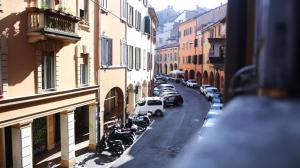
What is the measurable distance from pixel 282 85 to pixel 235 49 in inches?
92.4

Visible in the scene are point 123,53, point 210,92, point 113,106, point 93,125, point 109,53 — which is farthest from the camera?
point 210,92

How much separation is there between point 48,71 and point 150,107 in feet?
54.1

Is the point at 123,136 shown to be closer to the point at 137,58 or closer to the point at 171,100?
the point at 137,58

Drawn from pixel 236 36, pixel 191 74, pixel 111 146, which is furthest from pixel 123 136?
pixel 191 74

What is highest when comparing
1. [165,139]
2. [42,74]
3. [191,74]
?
[42,74]

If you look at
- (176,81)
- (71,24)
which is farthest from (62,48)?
(176,81)

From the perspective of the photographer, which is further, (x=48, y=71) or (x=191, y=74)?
(x=191, y=74)

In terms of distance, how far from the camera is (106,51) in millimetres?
21000

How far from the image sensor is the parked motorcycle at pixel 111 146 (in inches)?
730

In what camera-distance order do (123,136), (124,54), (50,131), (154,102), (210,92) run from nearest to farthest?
(50,131), (123,136), (124,54), (154,102), (210,92)

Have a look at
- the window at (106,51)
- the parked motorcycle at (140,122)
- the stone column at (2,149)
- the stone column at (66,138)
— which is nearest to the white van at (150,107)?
the parked motorcycle at (140,122)

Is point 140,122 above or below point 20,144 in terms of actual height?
below

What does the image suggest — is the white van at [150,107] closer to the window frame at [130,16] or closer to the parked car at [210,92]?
the window frame at [130,16]

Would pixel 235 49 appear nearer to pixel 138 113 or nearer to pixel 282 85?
pixel 282 85
